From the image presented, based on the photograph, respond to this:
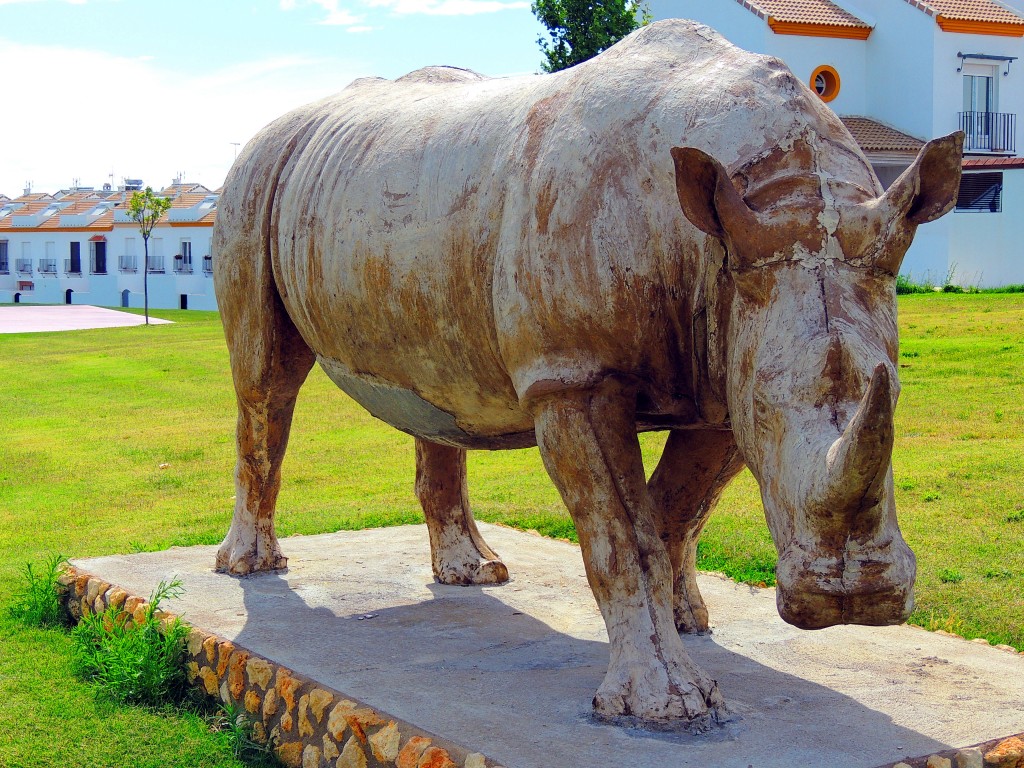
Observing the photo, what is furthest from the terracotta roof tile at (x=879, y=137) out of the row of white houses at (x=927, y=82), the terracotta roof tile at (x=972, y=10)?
the terracotta roof tile at (x=972, y=10)

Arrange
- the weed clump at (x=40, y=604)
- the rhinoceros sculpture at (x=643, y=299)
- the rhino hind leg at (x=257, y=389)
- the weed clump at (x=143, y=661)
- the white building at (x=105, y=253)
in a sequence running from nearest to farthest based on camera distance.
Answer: the rhinoceros sculpture at (x=643, y=299) < the weed clump at (x=143, y=661) < the rhino hind leg at (x=257, y=389) < the weed clump at (x=40, y=604) < the white building at (x=105, y=253)

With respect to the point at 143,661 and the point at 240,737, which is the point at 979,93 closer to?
the point at 143,661

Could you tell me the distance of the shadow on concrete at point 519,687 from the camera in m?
4.18

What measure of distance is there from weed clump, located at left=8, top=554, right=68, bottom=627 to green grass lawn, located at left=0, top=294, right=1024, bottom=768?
12cm

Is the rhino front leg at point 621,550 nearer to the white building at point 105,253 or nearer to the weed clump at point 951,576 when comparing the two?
the weed clump at point 951,576

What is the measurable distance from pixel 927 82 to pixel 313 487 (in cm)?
2096

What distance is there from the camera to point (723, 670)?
5.10m

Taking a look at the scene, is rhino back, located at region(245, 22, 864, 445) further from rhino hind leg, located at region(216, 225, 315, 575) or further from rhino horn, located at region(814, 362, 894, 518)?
rhino horn, located at region(814, 362, 894, 518)

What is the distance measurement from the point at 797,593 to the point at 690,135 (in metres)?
1.52

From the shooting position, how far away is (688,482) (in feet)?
17.1

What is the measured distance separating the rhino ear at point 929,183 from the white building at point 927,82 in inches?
905

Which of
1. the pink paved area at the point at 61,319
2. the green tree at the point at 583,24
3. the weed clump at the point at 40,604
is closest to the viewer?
the weed clump at the point at 40,604

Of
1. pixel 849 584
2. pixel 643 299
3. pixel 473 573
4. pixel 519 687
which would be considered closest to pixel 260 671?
pixel 519 687

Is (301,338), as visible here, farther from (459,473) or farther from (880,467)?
(880,467)
